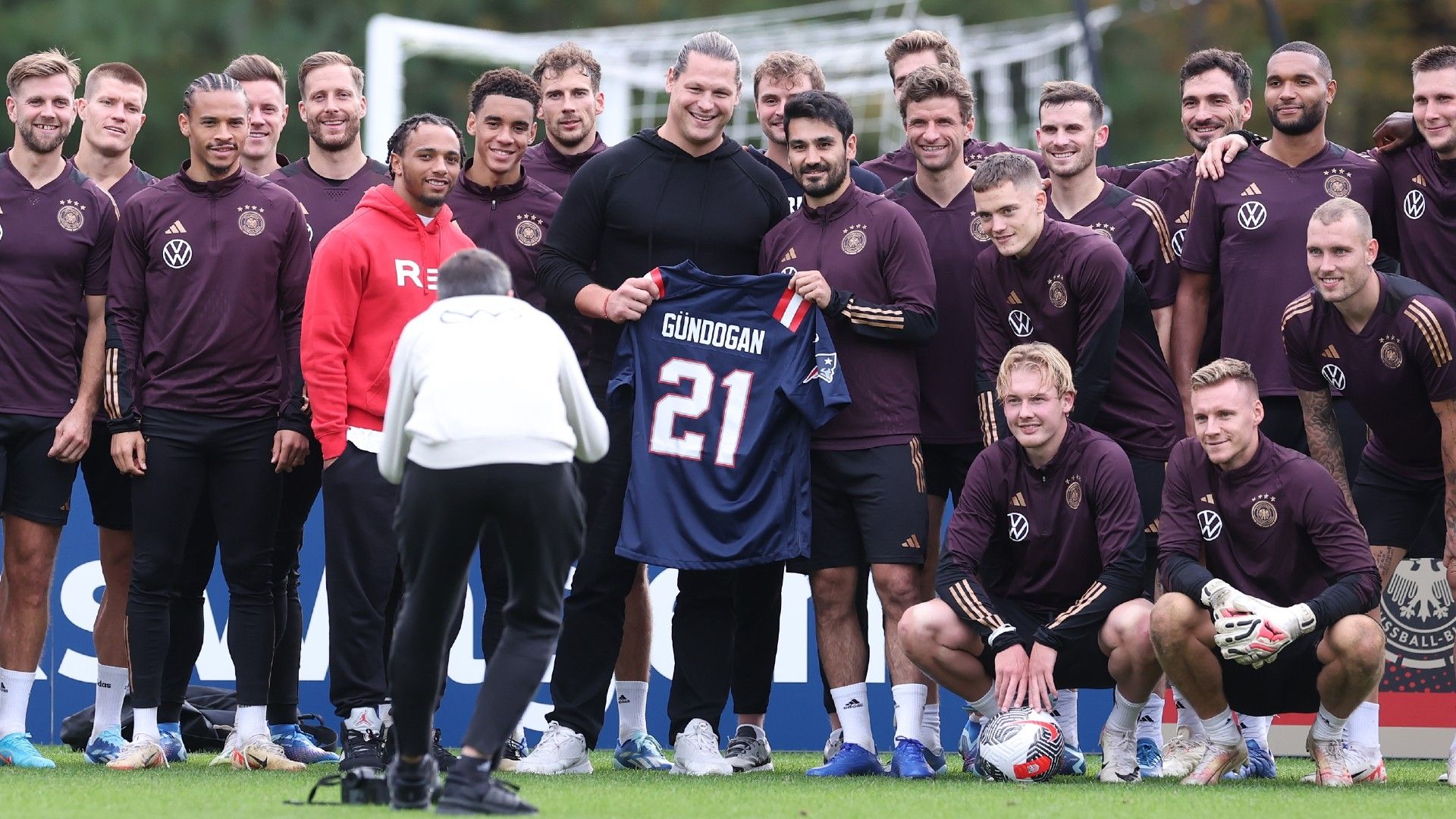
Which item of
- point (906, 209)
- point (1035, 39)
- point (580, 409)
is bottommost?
point (580, 409)

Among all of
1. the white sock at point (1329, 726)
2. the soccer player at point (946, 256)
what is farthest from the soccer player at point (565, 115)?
the white sock at point (1329, 726)

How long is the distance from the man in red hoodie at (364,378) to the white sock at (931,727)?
2167mm

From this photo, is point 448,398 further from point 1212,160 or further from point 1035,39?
point 1035,39

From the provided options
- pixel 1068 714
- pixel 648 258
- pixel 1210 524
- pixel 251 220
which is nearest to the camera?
pixel 1210 524

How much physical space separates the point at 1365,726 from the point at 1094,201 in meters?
2.32

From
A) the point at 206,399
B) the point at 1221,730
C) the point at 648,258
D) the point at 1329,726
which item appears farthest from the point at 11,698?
the point at 1329,726

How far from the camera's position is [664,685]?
31.0 feet

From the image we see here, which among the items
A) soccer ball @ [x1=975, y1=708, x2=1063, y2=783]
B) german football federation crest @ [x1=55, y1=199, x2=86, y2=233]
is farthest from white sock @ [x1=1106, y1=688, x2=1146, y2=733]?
german football federation crest @ [x1=55, y1=199, x2=86, y2=233]

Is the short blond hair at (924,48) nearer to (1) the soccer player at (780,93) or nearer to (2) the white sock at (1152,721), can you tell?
(1) the soccer player at (780,93)

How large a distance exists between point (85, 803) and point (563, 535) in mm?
1831

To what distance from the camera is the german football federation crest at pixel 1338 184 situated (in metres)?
7.97

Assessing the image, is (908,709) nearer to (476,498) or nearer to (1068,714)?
(1068,714)

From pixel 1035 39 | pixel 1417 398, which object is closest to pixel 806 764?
pixel 1417 398

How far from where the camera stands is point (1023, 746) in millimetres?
7266
